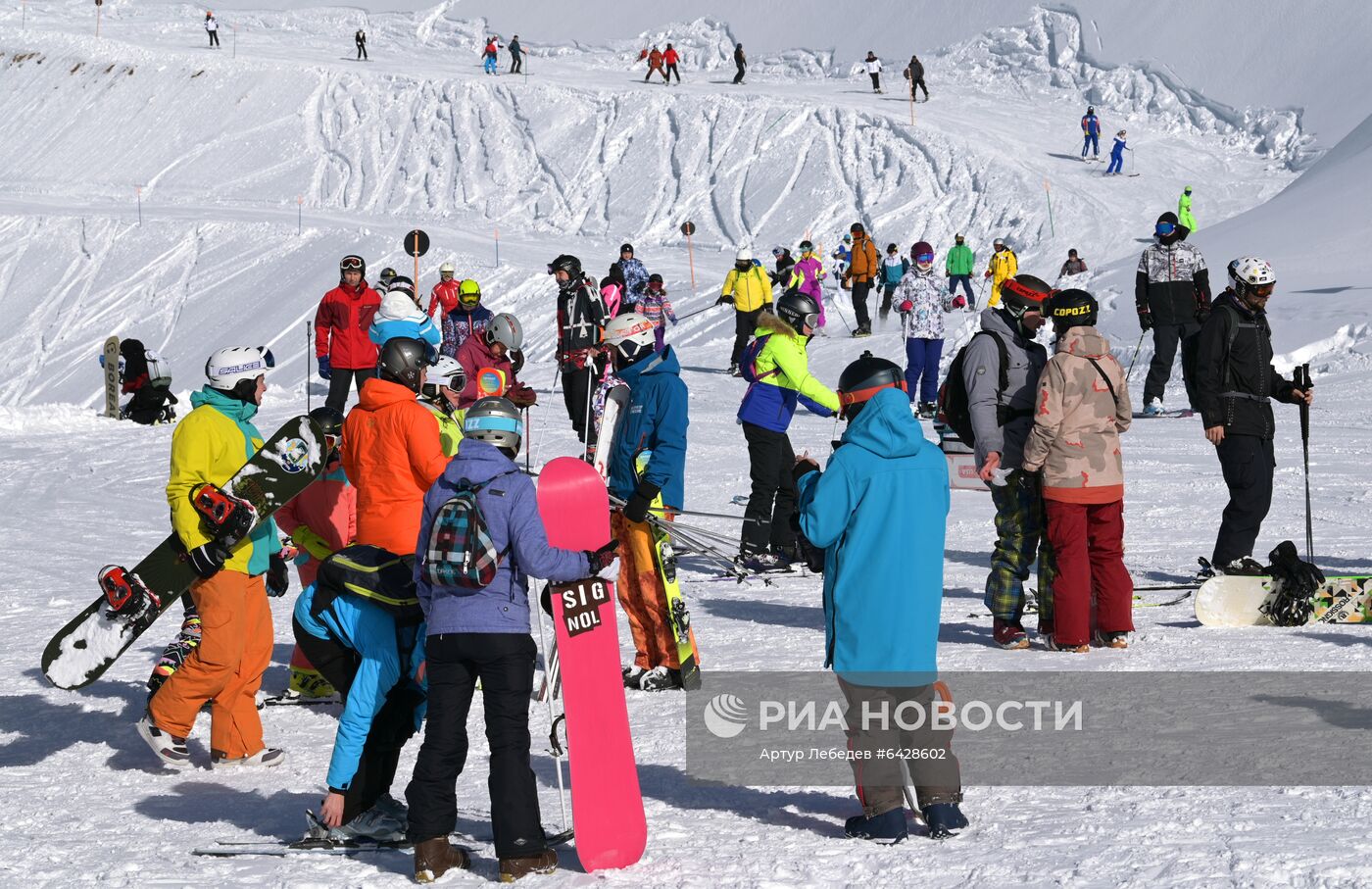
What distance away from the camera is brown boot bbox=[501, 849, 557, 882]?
15.3 feet

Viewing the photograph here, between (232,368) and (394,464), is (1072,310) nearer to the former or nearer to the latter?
(394,464)

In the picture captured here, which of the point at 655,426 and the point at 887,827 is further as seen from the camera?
the point at 655,426

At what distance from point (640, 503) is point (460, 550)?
226 centimetres

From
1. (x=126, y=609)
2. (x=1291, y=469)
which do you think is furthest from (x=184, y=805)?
(x=1291, y=469)

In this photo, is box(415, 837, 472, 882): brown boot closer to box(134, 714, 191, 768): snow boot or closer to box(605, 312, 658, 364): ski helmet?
box(134, 714, 191, 768): snow boot

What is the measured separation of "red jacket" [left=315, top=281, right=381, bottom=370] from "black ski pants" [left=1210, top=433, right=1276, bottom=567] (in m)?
7.43

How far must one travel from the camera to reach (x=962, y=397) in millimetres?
7422

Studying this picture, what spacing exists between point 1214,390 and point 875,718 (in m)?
3.94

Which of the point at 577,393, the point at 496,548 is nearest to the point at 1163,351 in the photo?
the point at 577,393

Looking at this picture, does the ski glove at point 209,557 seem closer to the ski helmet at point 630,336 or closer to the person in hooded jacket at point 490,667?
the person in hooded jacket at point 490,667

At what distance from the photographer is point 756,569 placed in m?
9.91

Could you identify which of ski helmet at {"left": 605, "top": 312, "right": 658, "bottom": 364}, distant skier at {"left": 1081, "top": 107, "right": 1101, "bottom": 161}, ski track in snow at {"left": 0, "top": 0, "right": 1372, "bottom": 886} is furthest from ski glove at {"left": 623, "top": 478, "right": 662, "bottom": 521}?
distant skier at {"left": 1081, "top": 107, "right": 1101, "bottom": 161}

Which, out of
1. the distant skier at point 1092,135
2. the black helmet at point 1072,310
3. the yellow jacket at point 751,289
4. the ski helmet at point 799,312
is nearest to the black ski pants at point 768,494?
the ski helmet at point 799,312

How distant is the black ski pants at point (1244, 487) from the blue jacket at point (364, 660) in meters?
4.63
